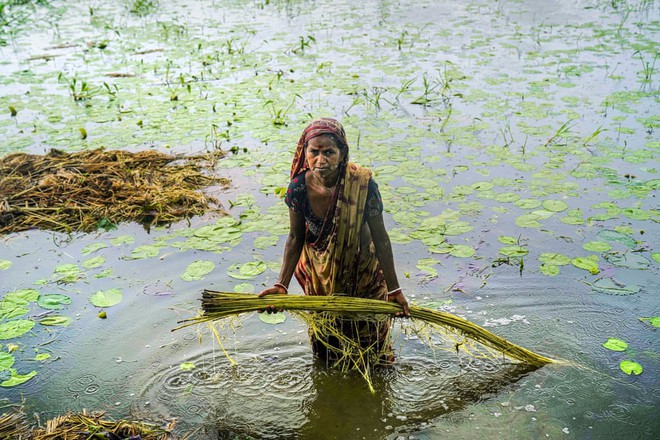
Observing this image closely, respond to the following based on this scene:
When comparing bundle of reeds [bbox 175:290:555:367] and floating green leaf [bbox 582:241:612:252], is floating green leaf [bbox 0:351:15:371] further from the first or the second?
floating green leaf [bbox 582:241:612:252]

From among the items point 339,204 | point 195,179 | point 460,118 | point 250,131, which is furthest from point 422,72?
point 339,204

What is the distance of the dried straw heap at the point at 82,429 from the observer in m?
2.63

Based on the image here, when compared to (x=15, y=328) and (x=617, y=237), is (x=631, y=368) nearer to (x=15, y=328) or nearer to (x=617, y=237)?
(x=617, y=237)

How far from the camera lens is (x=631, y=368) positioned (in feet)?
10.6

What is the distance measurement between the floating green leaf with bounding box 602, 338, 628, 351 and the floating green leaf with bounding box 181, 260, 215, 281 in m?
2.54

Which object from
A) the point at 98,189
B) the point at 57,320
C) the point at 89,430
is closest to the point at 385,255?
the point at 89,430

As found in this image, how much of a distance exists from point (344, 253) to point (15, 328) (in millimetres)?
2218

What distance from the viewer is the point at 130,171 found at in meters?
5.68

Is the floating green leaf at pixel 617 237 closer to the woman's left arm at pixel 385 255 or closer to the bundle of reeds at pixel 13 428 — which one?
the woman's left arm at pixel 385 255

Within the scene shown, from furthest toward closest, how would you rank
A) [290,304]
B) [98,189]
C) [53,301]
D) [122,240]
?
[98,189], [122,240], [53,301], [290,304]

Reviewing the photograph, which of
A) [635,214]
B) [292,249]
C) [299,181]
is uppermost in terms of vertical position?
[299,181]

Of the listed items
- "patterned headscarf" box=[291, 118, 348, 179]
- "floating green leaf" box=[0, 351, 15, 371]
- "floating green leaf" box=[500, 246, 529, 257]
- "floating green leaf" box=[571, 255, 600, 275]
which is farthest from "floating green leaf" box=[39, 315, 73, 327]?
"floating green leaf" box=[571, 255, 600, 275]

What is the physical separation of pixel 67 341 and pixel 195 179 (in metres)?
2.24

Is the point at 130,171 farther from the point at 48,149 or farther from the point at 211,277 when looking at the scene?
the point at 211,277
